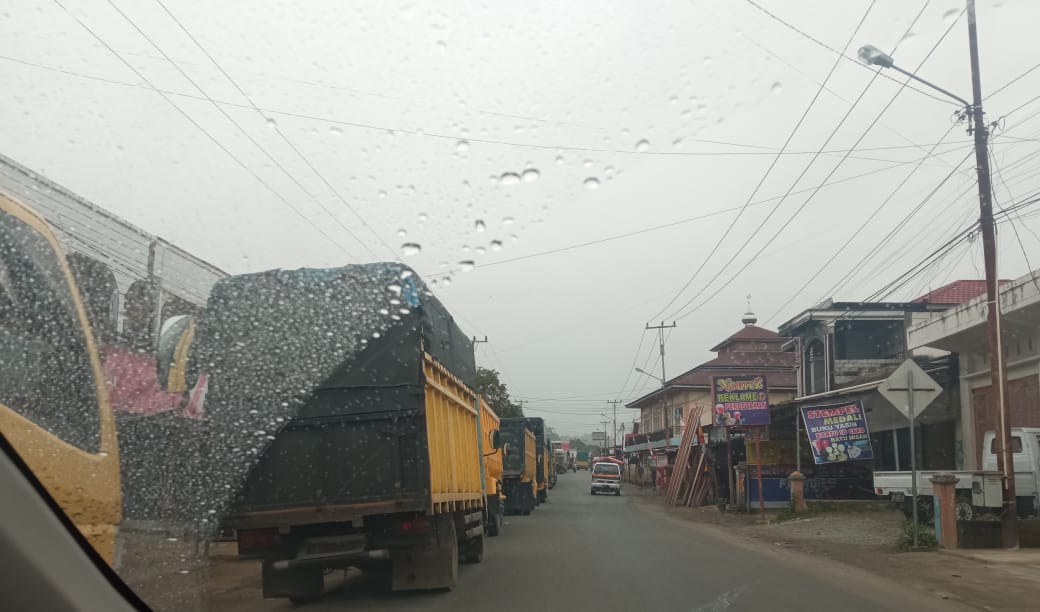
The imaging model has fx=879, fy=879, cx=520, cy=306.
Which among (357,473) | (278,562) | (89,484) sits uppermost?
(89,484)

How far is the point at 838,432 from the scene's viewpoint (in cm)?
2341

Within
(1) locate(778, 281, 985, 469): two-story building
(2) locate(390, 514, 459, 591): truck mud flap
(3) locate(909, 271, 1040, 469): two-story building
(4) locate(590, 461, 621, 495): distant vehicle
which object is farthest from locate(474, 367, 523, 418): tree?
(2) locate(390, 514, 459, 591): truck mud flap

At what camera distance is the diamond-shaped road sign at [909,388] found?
560 inches

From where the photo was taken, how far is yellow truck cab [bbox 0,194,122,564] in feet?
12.0

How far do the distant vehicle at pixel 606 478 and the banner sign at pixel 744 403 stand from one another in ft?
67.1

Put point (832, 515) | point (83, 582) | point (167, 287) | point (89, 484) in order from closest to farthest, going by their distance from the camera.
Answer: point (83, 582)
point (89, 484)
point (167, 287)
point (832, 515)

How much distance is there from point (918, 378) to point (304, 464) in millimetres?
10251

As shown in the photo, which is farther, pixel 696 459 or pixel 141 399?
pixel 696 459

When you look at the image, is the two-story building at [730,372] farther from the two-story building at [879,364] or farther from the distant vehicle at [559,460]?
the two-story building at [879,364]

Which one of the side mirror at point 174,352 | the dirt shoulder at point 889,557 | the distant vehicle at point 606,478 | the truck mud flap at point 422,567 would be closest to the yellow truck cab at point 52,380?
the side mirror at point 174,352

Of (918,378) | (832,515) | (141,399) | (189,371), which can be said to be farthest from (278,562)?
(832,515)

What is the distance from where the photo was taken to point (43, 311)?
12.8ft

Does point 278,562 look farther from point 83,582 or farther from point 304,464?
point 83,582

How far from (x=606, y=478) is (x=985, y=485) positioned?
34.0 metres
